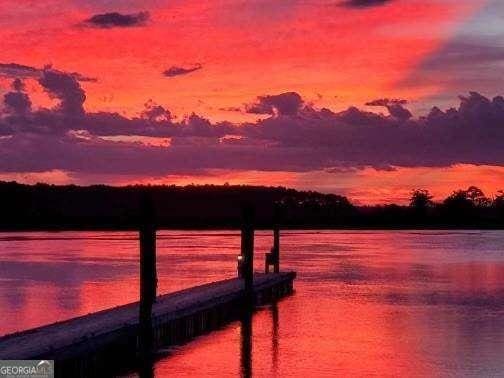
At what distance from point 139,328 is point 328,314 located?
11.7 metres

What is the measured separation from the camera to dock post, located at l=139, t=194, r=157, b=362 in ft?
73.8

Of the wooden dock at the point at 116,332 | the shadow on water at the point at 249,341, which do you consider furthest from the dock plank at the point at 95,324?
the shadow on water at the point at 249,341

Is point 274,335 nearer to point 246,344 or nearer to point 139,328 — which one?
point 246,344

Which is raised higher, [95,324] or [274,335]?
[95,324]

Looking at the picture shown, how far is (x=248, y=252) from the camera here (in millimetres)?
35281

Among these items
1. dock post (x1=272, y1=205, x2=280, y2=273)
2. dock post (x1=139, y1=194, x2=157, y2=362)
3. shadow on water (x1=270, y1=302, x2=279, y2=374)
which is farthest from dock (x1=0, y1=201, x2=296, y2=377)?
dock post (x1=272, y1=205, x2=280, y2=273)

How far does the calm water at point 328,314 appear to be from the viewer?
2262 centimetres

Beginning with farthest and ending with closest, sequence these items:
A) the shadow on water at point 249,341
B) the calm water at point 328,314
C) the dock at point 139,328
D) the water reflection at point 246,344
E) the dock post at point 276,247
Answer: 1. the dock post at point 276,247
2. the calm water at point 328,314
3. the shadow on water at point 249,341
4. the water reflection at point 246,344
5. the dock at point 139,328

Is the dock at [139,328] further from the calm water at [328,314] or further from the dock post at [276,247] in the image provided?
the dock post at [276,247]
